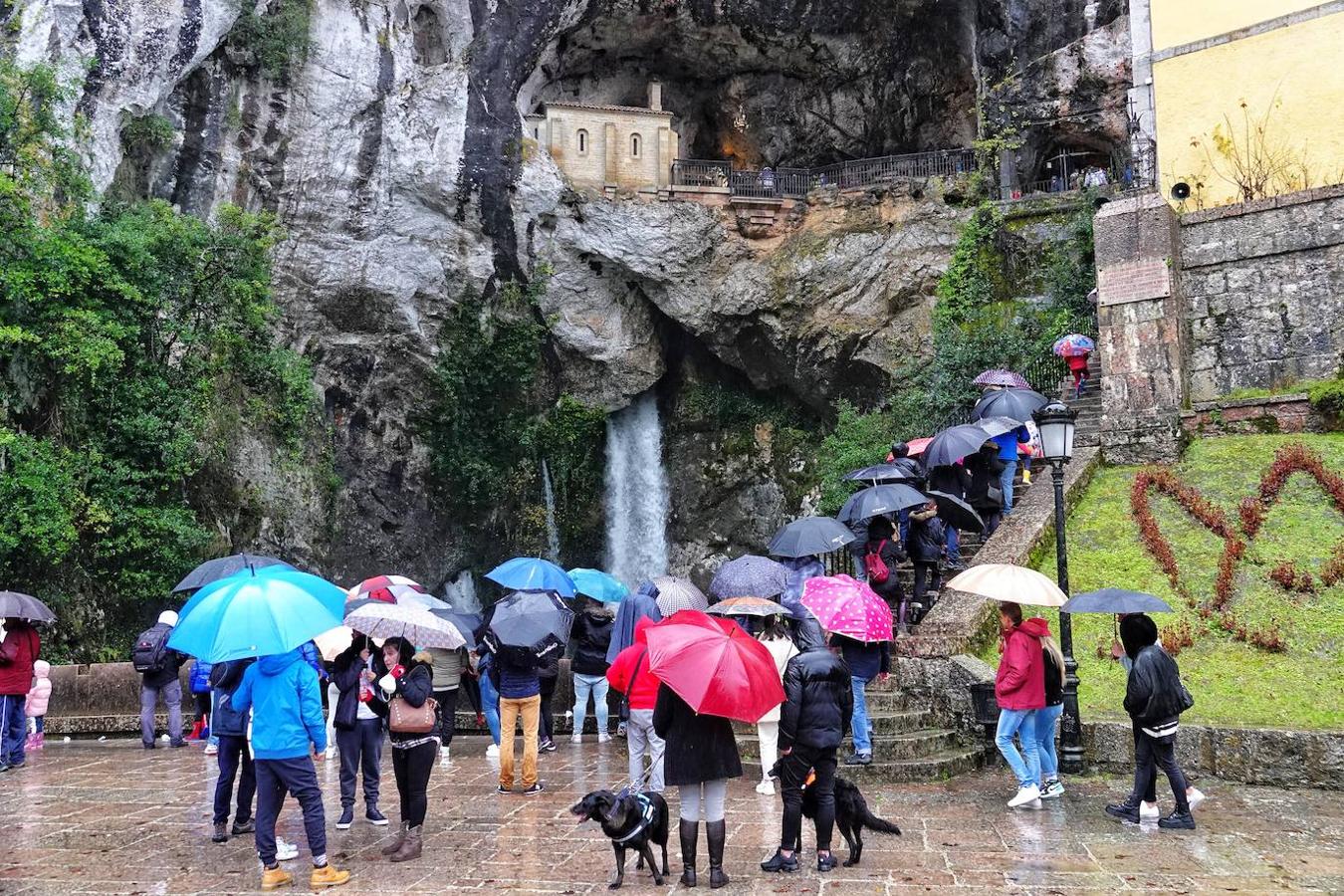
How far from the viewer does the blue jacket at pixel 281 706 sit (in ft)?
21.0

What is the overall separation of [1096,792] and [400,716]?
5.47 m

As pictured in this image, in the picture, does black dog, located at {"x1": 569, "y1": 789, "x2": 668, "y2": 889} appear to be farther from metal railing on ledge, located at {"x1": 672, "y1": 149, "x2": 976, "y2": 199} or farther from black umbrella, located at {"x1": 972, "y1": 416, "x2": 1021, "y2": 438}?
metal railing on ledge, located at {"x1": 672, "y1": 149, "x2": 976, "y2": 199}

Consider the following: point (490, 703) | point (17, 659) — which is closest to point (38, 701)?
point (17, 659)

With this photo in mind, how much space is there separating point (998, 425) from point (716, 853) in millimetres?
8861

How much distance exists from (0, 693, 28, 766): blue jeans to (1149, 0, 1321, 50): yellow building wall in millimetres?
20093

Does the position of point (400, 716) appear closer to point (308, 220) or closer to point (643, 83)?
point (308, 220)

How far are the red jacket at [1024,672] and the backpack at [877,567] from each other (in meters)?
3.32

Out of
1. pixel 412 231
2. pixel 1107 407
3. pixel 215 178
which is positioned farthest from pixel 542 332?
pixel 1107 407

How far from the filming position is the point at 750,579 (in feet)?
31.2

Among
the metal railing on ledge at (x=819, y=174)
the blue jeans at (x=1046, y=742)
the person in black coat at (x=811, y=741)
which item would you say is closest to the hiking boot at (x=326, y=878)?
the person in black coat at (x=811, y=741)

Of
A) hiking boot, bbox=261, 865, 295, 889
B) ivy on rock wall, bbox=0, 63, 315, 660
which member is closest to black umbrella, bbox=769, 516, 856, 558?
hiking boot, bbox=261, 865, 295, 889

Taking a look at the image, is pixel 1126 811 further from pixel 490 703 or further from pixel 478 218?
pixel 478 218

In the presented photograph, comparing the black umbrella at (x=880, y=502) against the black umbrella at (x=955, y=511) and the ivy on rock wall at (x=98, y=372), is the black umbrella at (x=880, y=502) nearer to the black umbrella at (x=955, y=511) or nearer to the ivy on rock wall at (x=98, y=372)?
the black umbrella at (x=955, y=511)

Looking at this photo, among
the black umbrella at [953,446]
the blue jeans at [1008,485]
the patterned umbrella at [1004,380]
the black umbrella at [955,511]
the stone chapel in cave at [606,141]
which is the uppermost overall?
the stone chapel in cave at [606,141]
